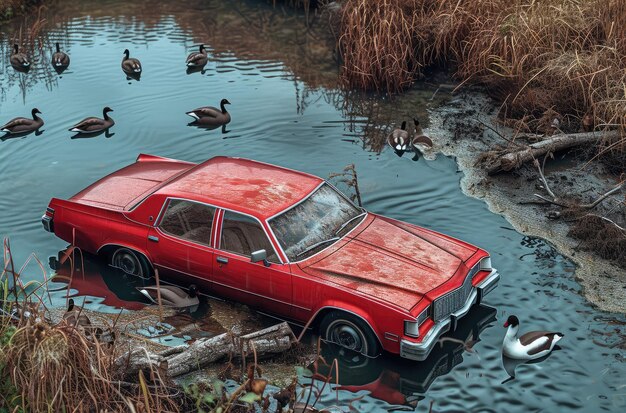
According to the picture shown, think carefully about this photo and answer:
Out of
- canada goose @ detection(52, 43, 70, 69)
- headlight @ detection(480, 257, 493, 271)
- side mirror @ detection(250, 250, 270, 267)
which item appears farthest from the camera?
canada goose @ detection(52, 43, 70, 69)

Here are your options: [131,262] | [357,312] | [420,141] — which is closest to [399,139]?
[420,141]

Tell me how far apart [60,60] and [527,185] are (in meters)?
11.0

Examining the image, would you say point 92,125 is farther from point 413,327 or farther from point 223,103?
point 413,327

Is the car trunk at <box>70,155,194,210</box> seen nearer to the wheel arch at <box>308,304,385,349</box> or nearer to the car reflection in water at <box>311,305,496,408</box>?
the wheel arch at <box>308,304,385,349</box>

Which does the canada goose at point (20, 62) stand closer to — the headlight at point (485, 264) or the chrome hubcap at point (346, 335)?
the chrome hubcap at point (346, 335)

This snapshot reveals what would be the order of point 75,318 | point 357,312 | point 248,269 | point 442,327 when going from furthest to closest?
point 248,269
point 442,327
point 357,312
point 75,318

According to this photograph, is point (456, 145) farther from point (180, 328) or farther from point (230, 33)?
point (230, 33)

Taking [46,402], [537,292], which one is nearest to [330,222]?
[537,292]

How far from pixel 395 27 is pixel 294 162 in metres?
4.38

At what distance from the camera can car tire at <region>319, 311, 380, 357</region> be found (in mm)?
8562

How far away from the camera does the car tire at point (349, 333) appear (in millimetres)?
8562

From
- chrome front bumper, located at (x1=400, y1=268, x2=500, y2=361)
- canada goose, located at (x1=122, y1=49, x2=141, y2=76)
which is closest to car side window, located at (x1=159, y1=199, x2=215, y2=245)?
chrome front bumper, located at (x1=400, y1=268, x2=500, y2=361)

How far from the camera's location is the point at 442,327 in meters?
8.59

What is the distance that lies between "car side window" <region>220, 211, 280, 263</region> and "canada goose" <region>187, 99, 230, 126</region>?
642 cm
